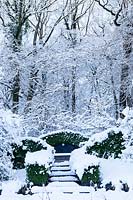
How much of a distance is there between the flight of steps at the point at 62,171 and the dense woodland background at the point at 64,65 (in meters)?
2.63

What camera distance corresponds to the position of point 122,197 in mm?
7746

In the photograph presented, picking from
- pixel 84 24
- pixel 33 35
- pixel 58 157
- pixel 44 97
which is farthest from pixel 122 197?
pixel 84 24

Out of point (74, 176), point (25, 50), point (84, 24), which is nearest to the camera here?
point (74, 176)

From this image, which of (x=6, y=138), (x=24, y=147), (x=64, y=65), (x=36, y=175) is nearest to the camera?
(x=36, y=175)

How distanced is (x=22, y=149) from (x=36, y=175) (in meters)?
2.11

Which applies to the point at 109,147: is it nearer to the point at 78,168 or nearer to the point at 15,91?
the point at 78,168

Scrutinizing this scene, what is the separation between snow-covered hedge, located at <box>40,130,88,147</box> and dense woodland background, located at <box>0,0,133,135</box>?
186 cm

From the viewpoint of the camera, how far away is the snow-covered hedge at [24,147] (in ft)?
38.2

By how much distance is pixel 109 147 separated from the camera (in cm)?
1165

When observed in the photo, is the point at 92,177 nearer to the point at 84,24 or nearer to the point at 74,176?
the point at 74,176

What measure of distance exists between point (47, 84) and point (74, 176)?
9394mm

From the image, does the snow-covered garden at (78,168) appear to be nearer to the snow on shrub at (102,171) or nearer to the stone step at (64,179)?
the snow on shrub at (102,171)

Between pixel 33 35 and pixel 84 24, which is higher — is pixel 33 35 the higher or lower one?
the lower one

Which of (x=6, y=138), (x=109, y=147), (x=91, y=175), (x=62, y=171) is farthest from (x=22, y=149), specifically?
(x=91, y=175)
